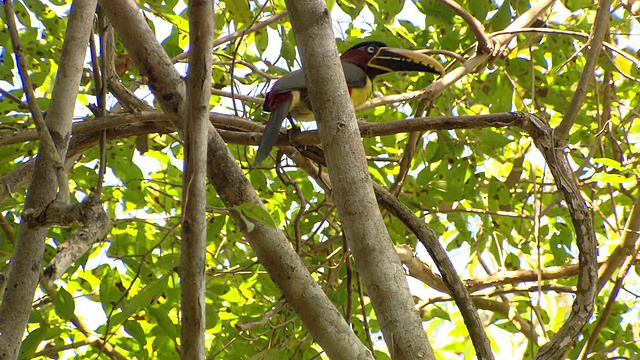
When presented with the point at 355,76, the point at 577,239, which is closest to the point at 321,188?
the point at 355,76

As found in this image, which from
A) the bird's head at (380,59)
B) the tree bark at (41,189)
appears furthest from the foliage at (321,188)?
the tree bark at (41,189)

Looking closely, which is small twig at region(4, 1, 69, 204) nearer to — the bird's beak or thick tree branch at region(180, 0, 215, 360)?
thick tree branch at region(180, 0, 215, 360)

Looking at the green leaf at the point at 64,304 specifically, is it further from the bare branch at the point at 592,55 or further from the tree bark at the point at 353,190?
the bare branch at the point at 592,55

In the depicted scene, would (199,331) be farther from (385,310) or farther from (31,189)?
(31,189)

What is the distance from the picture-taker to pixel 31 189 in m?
2.15

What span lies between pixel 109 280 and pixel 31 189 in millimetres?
1279

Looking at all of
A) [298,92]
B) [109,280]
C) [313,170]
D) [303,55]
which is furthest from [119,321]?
[303,55]

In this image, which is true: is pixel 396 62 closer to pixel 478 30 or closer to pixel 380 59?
pixel 380 59

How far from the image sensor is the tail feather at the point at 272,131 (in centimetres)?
293

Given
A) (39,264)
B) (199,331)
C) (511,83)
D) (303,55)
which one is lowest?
(199,331)

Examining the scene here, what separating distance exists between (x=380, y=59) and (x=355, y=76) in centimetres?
15

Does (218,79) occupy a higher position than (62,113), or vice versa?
(218,79)

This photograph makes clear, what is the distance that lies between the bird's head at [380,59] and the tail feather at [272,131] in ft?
1.80

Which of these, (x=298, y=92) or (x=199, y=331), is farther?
(x=298, y=92)
